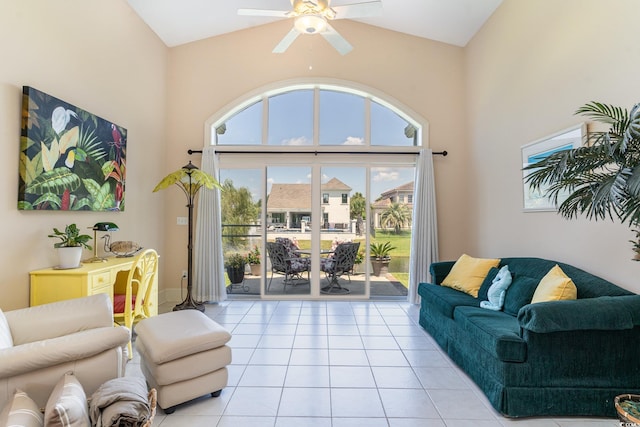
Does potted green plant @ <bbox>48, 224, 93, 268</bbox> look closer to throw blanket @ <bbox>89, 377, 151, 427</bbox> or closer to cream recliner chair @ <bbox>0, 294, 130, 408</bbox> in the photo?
cream recliner chair @ <bbox>0, 294, 130, 408</bbox>

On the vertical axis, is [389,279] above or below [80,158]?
below

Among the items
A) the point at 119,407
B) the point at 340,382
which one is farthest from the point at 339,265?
the point at 119,407

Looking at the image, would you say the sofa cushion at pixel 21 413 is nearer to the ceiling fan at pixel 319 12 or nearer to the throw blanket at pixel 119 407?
the throw blanket at pixel 119 407

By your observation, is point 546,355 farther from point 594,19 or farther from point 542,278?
point 594,19

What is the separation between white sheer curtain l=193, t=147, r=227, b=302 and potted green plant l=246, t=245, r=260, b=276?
48 centimetres

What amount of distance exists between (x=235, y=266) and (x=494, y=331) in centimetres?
398

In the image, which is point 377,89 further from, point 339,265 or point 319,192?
point 339,265

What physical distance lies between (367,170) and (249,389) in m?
3.67

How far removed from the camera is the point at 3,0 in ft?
8.09

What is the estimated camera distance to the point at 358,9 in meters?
3.02

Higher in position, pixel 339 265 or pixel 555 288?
pixel 555 288

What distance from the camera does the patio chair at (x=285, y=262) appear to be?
521 centimetres

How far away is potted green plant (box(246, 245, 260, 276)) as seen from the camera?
5.26 meters

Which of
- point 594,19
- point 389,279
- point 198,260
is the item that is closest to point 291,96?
point 198,260
